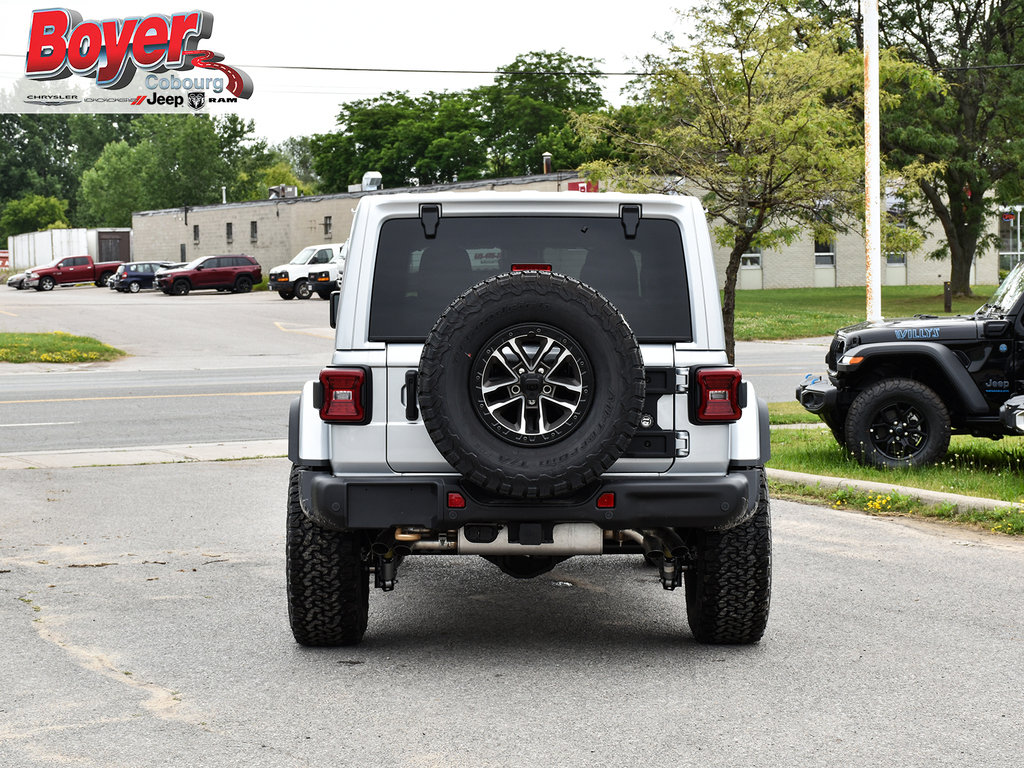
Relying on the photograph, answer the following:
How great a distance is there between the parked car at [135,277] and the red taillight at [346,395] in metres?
55.0

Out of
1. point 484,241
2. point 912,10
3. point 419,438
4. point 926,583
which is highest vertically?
point 912,10

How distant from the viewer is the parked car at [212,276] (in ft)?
178

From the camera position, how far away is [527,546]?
5375 millimetres

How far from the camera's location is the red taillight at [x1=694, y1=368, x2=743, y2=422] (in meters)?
5.39

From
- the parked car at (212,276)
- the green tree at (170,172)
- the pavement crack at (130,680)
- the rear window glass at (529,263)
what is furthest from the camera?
the green tree at (170,172)

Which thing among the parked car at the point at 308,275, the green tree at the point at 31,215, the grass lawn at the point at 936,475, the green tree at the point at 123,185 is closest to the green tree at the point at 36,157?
the green tree at the point at 31,215

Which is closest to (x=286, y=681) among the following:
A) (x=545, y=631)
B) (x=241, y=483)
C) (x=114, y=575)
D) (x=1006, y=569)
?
(x=545, y=631)

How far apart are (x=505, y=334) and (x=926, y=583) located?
334cm

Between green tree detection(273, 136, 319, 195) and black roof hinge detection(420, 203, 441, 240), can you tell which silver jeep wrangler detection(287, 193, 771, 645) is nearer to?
black roof hinge detection(420, 203, 441, 240)

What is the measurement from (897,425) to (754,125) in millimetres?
7628

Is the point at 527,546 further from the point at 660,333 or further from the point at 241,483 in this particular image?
the point at 241,483

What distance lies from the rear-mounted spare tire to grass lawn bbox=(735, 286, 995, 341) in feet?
96.1

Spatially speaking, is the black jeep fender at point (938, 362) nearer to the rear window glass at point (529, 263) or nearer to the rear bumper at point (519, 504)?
the rear window glass at point (529, 263)

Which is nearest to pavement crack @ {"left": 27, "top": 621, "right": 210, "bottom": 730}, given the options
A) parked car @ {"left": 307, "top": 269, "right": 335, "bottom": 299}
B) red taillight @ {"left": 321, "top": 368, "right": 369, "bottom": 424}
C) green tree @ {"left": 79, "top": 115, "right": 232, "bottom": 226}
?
red taillight @ {"left": 321, "top": 368, "right": 369, "bottom": 424}
